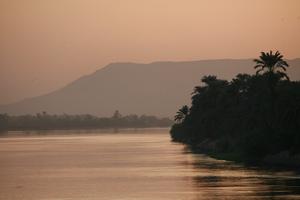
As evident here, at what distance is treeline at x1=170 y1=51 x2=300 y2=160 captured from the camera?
3904 inches

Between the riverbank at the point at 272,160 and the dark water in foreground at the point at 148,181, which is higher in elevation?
the riverbank at the point at 272,160

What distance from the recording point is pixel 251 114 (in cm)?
12125

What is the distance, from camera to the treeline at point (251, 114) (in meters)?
99.2

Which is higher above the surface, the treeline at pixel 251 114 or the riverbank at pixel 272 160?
the treeline at pixel 251 114

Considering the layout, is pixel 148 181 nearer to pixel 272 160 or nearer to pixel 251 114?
pixel 272 160

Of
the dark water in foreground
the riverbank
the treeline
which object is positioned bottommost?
the dark water in foreground

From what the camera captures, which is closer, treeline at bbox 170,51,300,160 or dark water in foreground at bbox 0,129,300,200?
dark water in foreground at bbox 0,129,300,200

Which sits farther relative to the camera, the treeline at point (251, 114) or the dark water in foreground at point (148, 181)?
the treeline at point (251, 114)

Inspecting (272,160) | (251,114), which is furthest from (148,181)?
(251,114)

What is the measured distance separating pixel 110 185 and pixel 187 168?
22531 millimetres

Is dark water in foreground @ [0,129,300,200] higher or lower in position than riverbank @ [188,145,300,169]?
lower

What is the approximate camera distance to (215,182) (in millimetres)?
75250

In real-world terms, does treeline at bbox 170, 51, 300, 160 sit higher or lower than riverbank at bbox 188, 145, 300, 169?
higher

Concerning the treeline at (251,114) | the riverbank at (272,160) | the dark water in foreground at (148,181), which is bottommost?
the dark water in foreground at (148,181)
